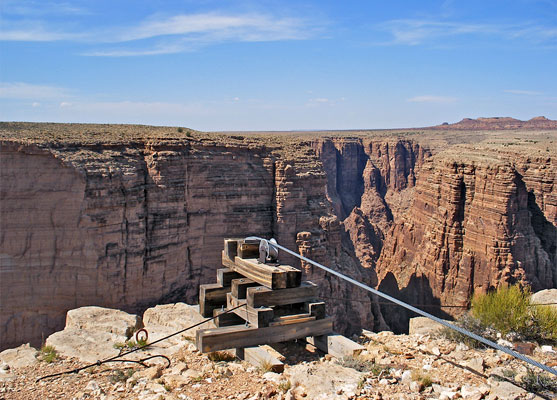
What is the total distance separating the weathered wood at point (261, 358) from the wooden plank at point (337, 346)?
1.03 metres

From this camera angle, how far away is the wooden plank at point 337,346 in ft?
26.7

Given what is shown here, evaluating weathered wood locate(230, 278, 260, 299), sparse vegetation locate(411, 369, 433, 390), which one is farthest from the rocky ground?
weathered wood locate(230, 278, 260, 299)

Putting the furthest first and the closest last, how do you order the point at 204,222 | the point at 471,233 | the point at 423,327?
the point at 471,233
the point at 204,222
the point at 423,327

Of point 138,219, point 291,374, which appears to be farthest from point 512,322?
point 138,219

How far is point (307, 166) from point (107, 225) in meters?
10.4

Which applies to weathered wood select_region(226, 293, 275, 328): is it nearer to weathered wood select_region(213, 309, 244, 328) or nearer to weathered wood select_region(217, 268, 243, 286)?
weathered wood select_region(213, 309, 244, 328)

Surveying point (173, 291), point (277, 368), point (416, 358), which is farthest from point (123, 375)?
point (173, 291)

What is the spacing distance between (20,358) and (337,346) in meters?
5.44

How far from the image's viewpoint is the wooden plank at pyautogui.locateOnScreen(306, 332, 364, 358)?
8.12m

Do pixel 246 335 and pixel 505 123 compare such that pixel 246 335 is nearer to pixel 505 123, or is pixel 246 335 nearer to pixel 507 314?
pixel 507 314

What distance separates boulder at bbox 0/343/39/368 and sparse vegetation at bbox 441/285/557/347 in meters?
7.34

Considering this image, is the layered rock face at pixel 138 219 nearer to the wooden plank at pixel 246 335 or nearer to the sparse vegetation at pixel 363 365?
the wooden plank at pixel 246 335

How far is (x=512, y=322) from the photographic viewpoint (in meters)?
9.46

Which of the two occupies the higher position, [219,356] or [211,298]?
[211,298]
